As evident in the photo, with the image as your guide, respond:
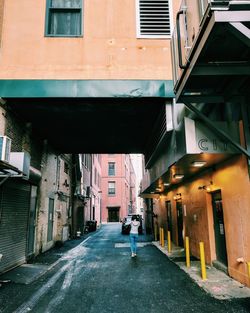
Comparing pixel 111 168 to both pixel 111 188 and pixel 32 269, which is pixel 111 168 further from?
pixel 32 269

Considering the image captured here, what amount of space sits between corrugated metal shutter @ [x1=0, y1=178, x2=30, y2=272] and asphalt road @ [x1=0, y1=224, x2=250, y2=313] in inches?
57.1

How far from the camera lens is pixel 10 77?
8.68m

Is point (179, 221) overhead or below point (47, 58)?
below

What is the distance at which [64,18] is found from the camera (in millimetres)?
9648

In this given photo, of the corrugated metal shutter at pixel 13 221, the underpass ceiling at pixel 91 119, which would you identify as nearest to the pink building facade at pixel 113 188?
the underpass ceiling at pixel 91 119

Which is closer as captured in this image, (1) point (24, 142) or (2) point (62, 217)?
(1) point (24, 142)

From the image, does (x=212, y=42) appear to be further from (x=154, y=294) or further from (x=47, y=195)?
(x=47, y=195)

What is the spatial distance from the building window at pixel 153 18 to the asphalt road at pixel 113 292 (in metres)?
8.24

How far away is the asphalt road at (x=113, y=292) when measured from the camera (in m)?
5.36

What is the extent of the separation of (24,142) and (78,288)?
6.09m

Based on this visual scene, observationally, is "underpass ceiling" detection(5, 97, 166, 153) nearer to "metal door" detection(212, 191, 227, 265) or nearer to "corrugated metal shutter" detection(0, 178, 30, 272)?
"corrugated metal shutter" detection(0, 178, 30, 272)

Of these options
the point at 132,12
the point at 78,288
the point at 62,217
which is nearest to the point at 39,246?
the point at 62,217

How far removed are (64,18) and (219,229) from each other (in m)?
9.63

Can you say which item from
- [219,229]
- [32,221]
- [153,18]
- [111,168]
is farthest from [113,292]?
[111,168]
